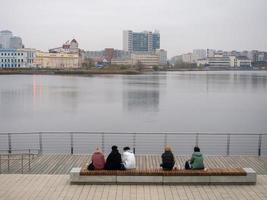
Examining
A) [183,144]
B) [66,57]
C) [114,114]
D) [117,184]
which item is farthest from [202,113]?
[66,57]

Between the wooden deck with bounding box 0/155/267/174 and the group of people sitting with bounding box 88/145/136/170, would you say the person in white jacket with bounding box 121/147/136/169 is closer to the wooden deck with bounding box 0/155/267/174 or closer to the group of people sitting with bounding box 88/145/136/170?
the group of people sitting with bounding box 88/145/136/170

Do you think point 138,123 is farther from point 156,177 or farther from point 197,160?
point 156,177

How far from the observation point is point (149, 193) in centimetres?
906

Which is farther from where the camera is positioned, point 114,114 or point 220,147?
point 114,114

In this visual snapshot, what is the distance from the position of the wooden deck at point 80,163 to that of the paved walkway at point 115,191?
5.17ft

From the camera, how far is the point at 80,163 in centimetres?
1238

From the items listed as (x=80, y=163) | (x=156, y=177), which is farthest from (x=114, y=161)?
(x=80, y=163)

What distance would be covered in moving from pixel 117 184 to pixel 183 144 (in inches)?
507

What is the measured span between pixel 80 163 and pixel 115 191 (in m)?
3.43

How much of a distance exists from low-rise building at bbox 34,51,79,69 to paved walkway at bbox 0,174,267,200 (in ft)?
609

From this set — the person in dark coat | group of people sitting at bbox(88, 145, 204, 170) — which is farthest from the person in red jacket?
the person in dark coat

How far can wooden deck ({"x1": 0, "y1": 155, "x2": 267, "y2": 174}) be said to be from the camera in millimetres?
11574

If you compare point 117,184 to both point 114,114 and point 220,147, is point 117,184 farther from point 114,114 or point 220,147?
point 114,114

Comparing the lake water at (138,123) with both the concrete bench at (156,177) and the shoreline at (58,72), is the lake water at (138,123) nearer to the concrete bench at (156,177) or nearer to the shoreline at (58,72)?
the concrete bench at (156,177)
